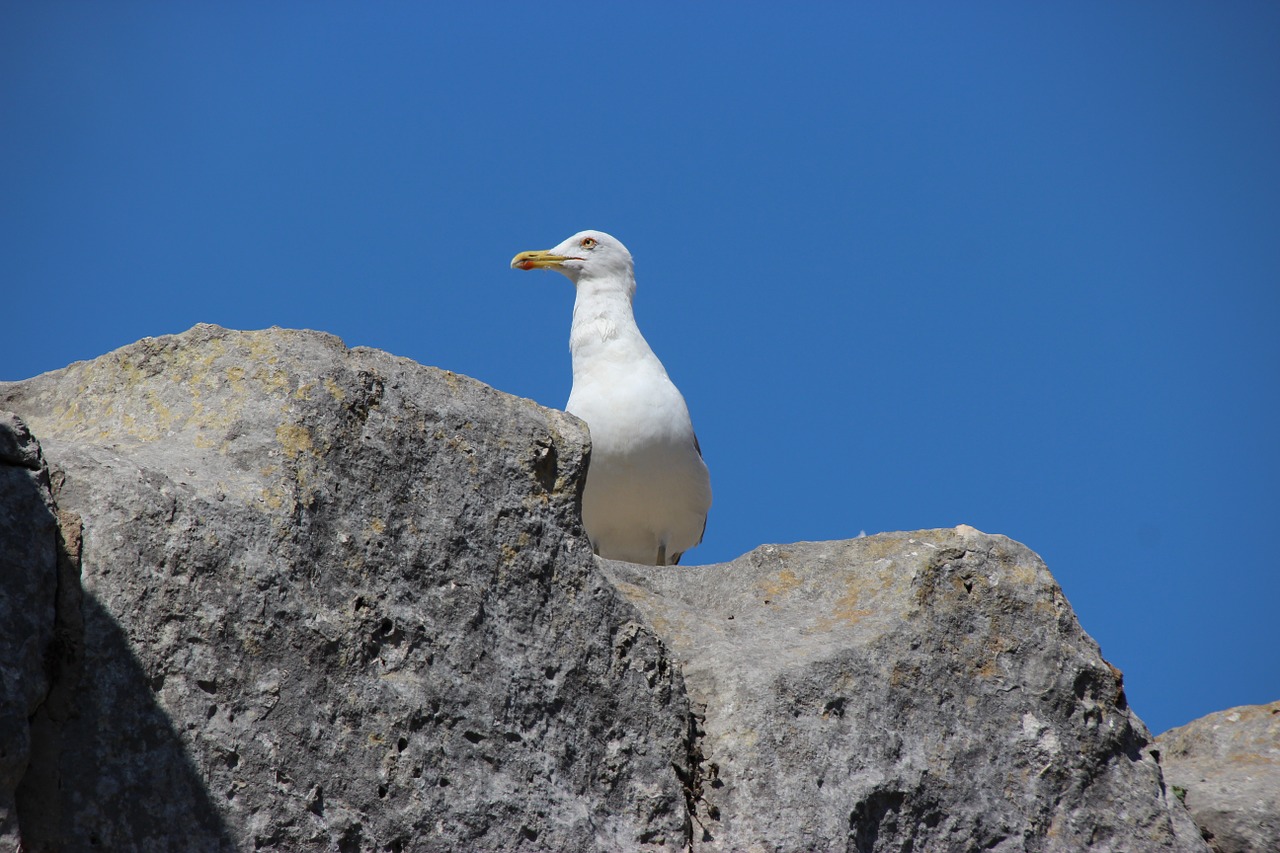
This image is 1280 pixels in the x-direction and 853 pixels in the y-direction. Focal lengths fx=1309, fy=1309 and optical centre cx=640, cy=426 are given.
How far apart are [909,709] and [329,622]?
2.18 m

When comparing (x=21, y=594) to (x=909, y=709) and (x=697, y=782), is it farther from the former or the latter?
(x=909, y=709)

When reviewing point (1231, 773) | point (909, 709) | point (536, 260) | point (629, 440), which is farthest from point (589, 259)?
point (909, 709)

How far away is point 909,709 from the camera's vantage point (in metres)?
4.83

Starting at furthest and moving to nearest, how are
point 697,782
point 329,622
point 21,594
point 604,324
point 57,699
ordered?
point 604,324, point 697,782, point 329,622, point 57,699, point 21,594

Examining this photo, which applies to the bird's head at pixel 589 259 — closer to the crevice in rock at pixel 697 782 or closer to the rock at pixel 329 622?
the rock at pixel 329 622

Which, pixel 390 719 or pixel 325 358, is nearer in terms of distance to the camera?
pixel 390 719

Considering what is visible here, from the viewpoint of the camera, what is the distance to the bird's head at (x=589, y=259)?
10.6 meters

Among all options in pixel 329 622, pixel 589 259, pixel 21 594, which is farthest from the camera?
pixel 589 259

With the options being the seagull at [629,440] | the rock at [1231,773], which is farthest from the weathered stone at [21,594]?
the seagull at [629,440]

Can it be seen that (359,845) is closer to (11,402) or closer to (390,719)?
(390,719)

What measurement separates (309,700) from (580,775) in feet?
3.11

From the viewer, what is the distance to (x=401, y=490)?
4.28 m

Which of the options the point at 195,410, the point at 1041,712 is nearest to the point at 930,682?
the point at 1041,712

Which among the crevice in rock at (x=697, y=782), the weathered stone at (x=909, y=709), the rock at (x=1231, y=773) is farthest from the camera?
the rock at (x=1231, y=773)
